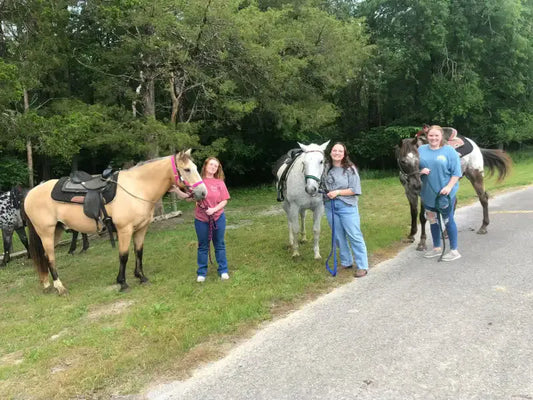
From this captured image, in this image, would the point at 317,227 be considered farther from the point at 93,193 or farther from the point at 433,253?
the point at 93,193

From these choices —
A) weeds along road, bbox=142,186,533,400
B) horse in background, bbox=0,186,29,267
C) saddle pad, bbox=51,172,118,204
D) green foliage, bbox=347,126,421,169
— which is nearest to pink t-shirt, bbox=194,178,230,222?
saddle pad, bbox=51,172,118,204

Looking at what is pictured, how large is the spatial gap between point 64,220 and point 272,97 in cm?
1017

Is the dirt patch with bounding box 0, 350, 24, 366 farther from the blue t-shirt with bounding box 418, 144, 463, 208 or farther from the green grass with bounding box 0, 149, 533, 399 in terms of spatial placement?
the blue t-shirt with bounding box 418, 144, 463, 208

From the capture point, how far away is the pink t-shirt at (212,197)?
541 cm

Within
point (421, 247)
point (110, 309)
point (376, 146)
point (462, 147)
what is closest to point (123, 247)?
point (110, 309)

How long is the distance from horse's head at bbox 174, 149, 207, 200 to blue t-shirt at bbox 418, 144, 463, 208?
3220 mm

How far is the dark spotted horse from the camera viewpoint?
6.06 metres

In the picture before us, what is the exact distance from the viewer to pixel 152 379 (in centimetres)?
321

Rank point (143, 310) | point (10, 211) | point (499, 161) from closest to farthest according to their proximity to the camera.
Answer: point (143, 310) → point (10, 211) → point (499, 161)

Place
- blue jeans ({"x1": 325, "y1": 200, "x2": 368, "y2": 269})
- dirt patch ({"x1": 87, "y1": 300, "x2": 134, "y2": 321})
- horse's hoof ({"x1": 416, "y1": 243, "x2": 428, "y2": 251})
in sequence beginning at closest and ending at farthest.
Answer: dirt patch ({"x1": 87, "y1": 300, "x2": 134, "y2": 321})
blue jeans ({"x1": 325, "y1": 200, "x2": 368, "y2": 269})
horse's hoof ({"x1": 416, "y1": 243, "x2": 428, "y2": 251})

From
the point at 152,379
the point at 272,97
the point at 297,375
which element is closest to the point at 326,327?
the point at 297,375

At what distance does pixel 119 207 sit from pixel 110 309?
1447 mm

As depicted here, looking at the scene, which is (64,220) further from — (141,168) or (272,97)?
(272,97)

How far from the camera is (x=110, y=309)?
4977 millimetres
